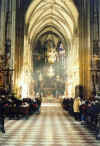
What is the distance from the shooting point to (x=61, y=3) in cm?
3497

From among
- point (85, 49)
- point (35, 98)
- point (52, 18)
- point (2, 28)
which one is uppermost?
point (52, 18)

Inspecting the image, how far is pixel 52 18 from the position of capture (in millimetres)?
43406

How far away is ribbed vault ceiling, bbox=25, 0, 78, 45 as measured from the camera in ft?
108

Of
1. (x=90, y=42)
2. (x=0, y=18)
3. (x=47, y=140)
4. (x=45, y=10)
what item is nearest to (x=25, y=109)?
(x=47, y=140)

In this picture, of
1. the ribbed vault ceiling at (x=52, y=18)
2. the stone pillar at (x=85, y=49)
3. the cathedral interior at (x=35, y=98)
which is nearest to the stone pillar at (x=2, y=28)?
the cathedral interior at (x=35, y=98)

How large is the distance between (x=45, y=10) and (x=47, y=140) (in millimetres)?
33692

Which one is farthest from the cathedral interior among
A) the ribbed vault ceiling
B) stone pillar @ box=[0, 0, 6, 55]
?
the ribbed vault ceiling

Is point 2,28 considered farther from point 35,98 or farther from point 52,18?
point 52,18

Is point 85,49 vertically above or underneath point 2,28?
underneath

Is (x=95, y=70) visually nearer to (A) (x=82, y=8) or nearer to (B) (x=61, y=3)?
(A) (x=82, y=8)

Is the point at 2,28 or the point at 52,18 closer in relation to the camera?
the point at 2,28

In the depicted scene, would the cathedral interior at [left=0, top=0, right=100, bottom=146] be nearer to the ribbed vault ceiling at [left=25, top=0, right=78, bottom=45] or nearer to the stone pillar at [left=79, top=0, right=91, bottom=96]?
the stone pillar at [left=79, top=0, right=91, bottom=96]

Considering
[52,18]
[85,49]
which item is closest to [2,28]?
[85,49]

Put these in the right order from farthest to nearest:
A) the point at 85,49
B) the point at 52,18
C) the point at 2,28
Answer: the point at 52,18 → the point at 85,49 → the point at 2,28
